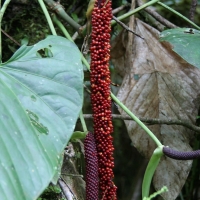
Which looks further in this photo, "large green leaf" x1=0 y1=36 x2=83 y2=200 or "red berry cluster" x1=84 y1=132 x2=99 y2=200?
"red berry cluster" x1=84 y1=132 x2=99 y2=200

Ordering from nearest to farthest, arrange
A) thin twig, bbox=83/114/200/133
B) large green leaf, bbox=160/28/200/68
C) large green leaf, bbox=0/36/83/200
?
1. large green leaf, bbox=0/36/83/200
2. large green leaf, bbox=160/28/200/68
3. thin twig, bbox=83/114/200/133

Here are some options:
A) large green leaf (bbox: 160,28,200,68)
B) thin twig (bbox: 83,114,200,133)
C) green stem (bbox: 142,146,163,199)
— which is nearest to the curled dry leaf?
thin twig (bbox: 83,114,200,133)

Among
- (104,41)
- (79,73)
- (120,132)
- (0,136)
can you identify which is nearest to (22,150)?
(0,136)

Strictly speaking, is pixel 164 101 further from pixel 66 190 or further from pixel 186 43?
pixel 66 190

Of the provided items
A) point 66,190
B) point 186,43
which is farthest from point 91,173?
point 186,43

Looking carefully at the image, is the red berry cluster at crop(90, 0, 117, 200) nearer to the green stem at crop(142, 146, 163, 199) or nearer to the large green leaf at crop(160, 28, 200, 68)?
the green stem at crop(142, 146, 163, 199)
